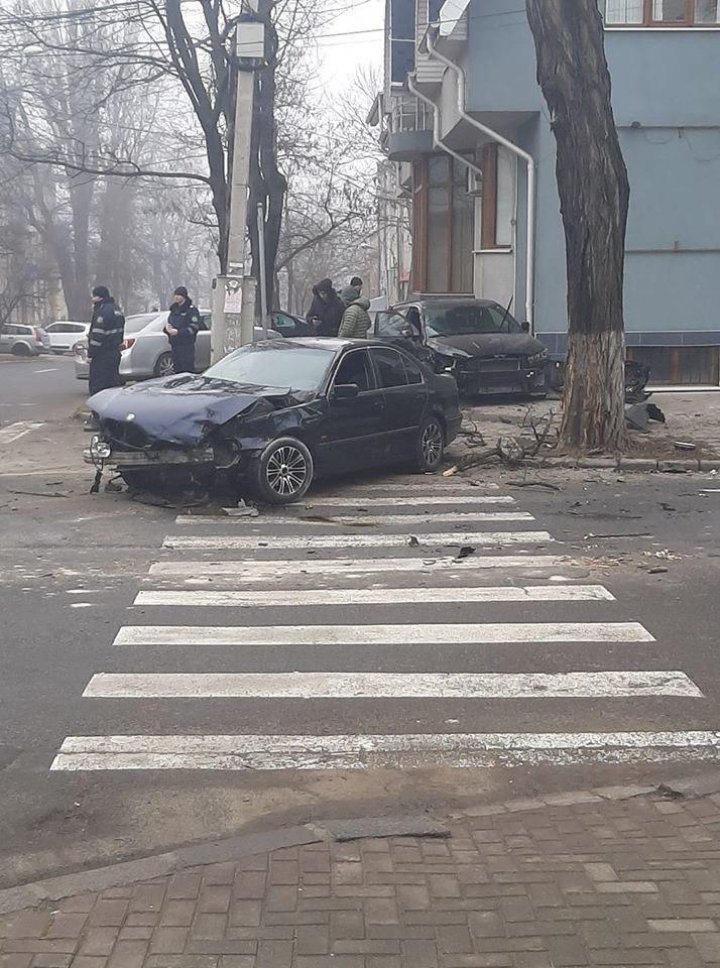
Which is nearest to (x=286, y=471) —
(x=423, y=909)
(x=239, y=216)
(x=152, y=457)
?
(x=152, y=457)

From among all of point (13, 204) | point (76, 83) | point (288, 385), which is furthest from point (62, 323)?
point (288, 385)

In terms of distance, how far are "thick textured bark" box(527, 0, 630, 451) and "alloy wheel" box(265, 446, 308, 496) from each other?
13.5ft

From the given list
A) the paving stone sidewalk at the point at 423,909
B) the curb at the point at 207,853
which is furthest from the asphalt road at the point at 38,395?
the paving stone sidewalk at the point at 423,909

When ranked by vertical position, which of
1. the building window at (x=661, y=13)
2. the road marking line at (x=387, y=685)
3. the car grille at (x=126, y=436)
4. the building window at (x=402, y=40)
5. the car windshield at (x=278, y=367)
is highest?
the building window at (x=402, y=40)

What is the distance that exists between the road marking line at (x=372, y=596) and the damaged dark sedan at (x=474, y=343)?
10087 millimetres

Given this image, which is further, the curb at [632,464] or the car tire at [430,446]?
the curb at [632,464]

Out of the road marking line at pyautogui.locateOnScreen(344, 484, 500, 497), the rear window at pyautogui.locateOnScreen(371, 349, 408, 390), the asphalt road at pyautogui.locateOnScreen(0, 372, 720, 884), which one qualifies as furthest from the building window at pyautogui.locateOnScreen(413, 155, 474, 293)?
the asphalt road at pyautogui.locateOnScreen(0, 372, 720, 884)

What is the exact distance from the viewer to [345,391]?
11.0m

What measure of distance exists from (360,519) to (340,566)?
1773mm

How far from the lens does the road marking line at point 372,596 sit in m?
7.12

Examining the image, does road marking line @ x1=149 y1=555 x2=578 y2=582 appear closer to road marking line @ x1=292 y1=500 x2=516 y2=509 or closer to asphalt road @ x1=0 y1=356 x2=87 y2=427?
road marking line @ x1=292 y1=500 x2=516 y2=509

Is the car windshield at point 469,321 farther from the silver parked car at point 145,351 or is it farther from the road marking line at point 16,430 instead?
the road marking line at point 16,430

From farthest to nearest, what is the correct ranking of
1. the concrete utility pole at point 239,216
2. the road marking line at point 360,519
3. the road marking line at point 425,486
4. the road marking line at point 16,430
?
the road marking line at point 16,430, the concrete utility pole at point 239,216, the road marking line at point 425,486, the road marking line at point 360,519

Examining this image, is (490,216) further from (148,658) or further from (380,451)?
(148,658)
